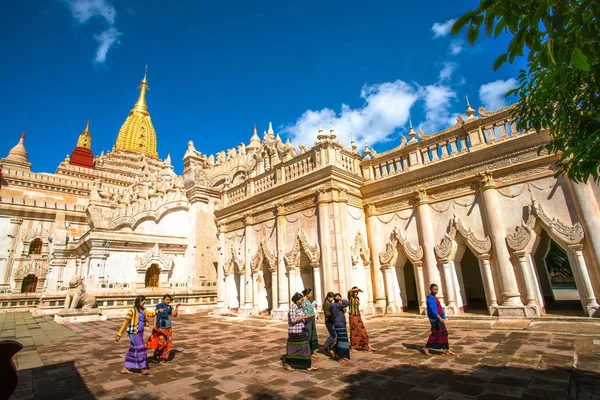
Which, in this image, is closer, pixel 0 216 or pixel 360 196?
pixel 360 196

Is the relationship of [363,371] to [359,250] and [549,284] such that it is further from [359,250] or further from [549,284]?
[549,284]

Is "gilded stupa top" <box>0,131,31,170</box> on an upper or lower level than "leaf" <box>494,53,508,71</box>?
upper

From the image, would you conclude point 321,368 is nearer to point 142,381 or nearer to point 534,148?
point 142,381

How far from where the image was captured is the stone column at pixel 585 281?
9289mm

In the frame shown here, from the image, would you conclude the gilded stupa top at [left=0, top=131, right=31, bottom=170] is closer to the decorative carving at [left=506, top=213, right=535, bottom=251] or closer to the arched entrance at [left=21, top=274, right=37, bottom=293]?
the arched entrance at [left=21, top=274, right=37, bottom=293]

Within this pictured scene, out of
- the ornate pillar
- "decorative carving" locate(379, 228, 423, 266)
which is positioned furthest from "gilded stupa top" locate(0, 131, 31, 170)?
"decorative carving" locate(379, 228, 423, 266)

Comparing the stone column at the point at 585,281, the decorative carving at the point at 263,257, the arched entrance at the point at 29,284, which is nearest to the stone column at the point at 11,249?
the arched entrance at the point at 29,284

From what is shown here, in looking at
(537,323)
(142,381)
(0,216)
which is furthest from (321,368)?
(0,216)

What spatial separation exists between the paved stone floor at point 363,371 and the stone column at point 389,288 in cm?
363

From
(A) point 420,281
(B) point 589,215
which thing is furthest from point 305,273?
(B) point 589,215

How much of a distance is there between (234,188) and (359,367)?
14749mm

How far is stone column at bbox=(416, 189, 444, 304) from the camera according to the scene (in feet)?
40.4

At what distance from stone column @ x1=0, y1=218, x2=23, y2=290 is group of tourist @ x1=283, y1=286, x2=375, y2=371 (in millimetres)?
36181

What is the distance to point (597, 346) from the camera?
21.8 feet
